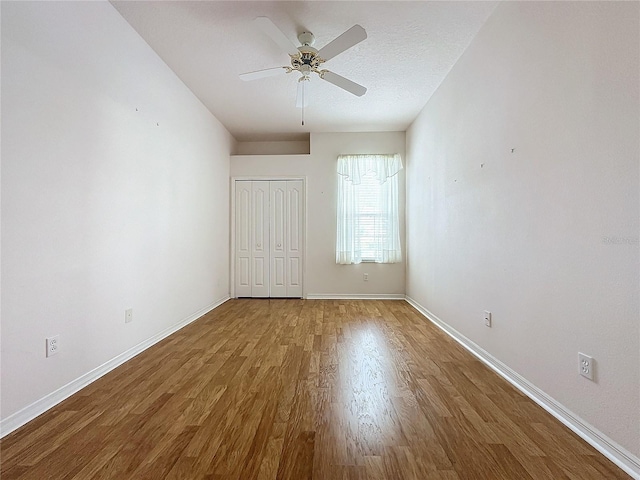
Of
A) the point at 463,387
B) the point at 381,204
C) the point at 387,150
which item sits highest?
the point at 387,150

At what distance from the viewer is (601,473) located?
4.66ft

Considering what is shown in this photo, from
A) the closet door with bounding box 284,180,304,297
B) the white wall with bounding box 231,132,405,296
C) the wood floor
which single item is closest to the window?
the white wall with bounding box 231,132,405,296

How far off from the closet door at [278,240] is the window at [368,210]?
3.12 feet

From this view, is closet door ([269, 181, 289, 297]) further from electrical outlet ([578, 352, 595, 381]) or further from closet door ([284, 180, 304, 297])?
electrical outlet ([578, 352, 595, 381])

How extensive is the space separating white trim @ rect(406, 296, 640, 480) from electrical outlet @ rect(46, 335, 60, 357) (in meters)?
2.86

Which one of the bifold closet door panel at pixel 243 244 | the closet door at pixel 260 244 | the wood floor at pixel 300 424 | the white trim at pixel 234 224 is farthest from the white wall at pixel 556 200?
the bifold closet door panel at pixel 243 244

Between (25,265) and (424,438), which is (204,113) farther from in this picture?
(424,438)

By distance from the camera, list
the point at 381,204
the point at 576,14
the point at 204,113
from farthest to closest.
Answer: the point at 381,204 < the point at 204,113 < the point at 576,14

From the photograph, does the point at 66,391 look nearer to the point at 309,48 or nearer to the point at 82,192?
the point at 82,192

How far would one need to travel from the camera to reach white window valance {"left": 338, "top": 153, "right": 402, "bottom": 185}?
5867mm

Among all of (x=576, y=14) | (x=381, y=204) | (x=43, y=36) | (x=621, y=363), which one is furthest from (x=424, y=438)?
(x=381, y=204)

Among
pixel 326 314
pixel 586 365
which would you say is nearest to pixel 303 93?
pixel 326 314

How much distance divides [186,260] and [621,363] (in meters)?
3.93

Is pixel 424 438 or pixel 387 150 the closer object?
pixel 424 438
